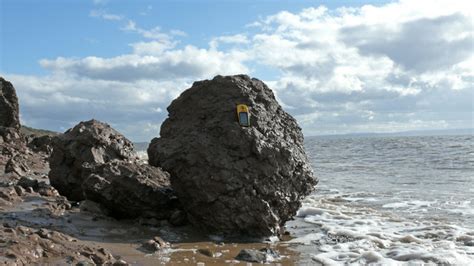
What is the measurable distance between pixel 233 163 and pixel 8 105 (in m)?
20.1

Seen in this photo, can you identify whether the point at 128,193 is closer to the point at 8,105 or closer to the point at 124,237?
the point at 124,237

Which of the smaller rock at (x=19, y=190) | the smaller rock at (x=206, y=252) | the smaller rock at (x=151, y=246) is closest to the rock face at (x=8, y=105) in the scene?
the smaller rock at (x=19, y=190)

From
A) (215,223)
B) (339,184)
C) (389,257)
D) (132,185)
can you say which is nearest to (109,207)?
(132,185)

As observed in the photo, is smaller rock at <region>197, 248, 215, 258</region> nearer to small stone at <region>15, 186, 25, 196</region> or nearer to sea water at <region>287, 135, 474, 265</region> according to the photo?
sea water at <region>287, 135, 474, 265</region>

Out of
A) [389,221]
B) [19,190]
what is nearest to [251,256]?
[389,221]

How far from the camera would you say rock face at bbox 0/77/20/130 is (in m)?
25.1

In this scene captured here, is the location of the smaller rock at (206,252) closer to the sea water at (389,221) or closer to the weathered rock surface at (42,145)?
the sea water at (389,221)

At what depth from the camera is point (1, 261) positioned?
550cm

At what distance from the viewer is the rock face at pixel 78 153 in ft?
36.6

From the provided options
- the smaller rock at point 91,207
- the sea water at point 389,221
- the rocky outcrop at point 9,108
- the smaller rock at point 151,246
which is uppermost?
the rocky outcrop at point 9,108

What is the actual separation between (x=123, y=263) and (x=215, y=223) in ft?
9.03

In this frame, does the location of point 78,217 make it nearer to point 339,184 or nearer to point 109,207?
point 109,207

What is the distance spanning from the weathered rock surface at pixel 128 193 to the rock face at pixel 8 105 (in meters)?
17.5

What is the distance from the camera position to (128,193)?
31.4 ft
